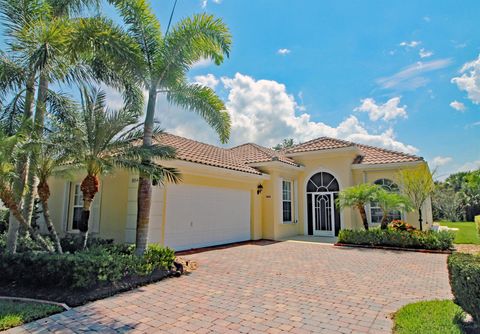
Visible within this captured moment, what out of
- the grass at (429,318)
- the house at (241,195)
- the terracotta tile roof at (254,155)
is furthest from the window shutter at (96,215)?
the grass at (429,318)

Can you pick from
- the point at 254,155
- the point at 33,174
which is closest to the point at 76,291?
the point at 33,174

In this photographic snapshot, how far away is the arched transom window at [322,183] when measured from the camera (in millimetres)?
18708

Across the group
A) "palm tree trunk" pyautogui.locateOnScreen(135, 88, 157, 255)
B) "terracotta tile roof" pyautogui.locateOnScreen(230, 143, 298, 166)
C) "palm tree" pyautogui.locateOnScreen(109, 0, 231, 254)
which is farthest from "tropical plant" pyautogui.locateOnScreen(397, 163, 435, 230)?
"palm tree trunk" pyautogui.locateOnScreen(135, 88, 157, 255)

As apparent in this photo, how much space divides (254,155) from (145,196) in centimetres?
1159

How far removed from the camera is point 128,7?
8.77m

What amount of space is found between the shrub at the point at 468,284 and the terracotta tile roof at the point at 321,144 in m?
13.7

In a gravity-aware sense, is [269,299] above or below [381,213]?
below

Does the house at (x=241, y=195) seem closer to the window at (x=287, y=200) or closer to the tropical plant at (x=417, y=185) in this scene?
the window at (x=287, y=200)

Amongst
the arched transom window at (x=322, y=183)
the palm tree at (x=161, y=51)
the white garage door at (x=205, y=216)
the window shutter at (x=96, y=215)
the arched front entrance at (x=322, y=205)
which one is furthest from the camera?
the arched transom window at (x=322, y=183)

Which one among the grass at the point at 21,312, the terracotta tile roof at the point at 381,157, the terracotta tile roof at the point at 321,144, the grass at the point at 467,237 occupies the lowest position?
the grass at the point at 21,312

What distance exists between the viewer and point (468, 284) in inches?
176

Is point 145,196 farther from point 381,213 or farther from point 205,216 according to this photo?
point 381,213

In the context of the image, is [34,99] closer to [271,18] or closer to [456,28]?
[271,18]

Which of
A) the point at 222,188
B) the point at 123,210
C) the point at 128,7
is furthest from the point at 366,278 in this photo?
the point at 128,7
